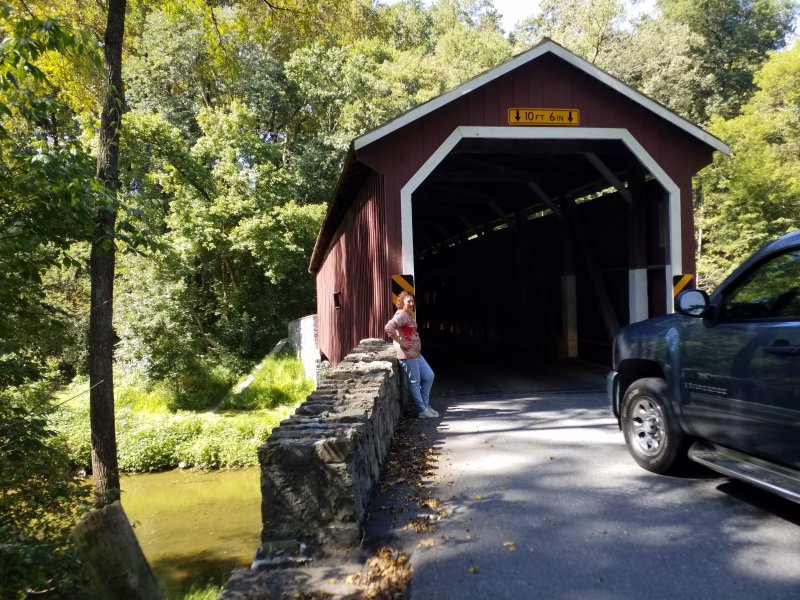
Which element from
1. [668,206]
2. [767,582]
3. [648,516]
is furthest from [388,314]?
[767,582]

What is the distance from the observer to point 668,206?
8.42m

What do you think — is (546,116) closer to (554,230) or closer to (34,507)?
(554,230)

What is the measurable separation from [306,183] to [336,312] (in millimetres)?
12834

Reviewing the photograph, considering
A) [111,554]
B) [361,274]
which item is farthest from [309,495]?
[361,274]

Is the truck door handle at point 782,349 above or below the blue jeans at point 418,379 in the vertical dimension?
above

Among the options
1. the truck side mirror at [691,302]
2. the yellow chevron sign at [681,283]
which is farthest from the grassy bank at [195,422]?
the truck side mirror at [691,302]

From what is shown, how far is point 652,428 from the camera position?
14.7ft

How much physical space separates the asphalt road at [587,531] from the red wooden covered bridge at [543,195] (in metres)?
3.58

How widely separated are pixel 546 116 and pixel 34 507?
7563 millimetres

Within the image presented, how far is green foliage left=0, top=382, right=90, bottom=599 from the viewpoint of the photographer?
4824mm

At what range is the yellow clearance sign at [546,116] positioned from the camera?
8047 millimetres

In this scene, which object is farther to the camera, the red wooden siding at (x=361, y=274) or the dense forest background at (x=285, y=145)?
the dense forest background at (x=285, y=145)

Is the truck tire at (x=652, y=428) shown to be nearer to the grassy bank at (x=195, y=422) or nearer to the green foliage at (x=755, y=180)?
the grassy bank at (x=195, y=422)

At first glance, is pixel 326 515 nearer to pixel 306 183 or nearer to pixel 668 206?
pixel 668 206
